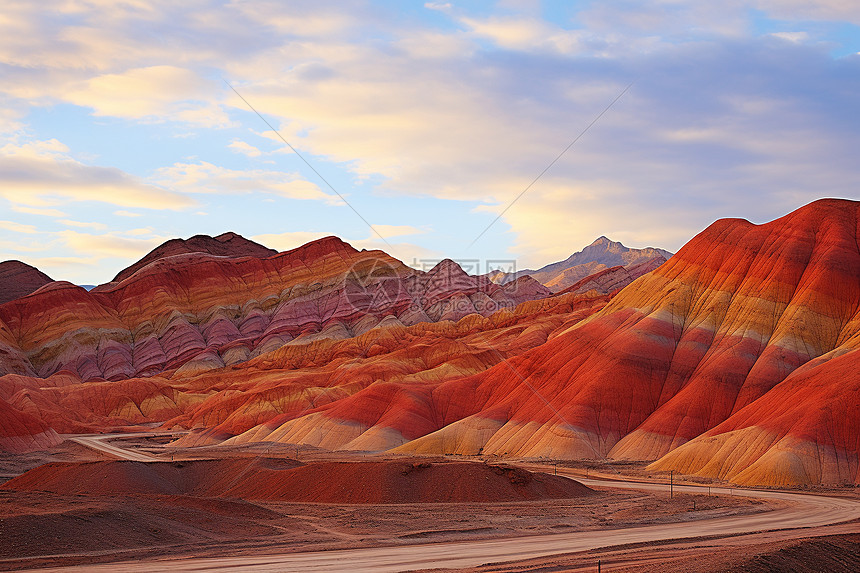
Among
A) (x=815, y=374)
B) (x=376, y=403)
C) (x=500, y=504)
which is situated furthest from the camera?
(x=376, y=403)

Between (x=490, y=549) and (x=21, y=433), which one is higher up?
(x=21, y=433)

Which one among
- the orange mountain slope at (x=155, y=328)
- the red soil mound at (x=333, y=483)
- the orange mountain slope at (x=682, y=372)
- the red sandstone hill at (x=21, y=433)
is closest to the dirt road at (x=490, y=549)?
the red soil mound at (x=333, y=483)

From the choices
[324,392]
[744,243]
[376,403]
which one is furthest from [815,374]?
[324,392]

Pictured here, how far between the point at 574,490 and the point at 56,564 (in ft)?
123

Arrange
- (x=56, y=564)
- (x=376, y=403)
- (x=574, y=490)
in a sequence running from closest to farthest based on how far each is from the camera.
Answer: (x=56, y=564) < (x=574, y=490) < (x=376, y=403)

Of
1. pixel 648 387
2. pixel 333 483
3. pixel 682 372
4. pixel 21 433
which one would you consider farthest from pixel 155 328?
pixel 333 483

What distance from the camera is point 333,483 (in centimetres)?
5569

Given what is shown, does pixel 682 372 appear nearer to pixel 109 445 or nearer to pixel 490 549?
pixel 490 549

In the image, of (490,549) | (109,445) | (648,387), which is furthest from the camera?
(109,445)

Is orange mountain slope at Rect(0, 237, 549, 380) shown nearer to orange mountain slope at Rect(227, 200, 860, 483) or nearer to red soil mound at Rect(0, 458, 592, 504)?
orange mountain slope at Rect(227, 200, 860, 483)

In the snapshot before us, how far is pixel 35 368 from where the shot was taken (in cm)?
17962

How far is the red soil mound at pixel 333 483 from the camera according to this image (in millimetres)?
54438

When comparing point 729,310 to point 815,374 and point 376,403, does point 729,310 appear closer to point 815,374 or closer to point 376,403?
point 815,374

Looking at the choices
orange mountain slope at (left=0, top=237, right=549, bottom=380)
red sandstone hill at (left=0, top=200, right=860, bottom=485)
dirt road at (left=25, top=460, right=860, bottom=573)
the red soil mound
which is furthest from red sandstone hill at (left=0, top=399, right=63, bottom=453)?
dirt road at (left=25, top=460, right=860, bottom=573)
